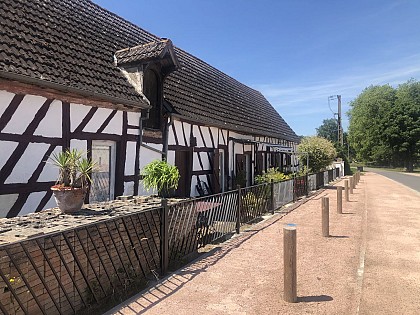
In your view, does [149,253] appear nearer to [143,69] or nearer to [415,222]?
[143,69]

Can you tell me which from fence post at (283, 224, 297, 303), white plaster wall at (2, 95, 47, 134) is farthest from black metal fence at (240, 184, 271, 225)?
white plaster wall at (2, 95, 47, 134)

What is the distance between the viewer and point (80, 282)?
3703 millimetres

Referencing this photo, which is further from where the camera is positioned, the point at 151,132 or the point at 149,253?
the point at 151,132

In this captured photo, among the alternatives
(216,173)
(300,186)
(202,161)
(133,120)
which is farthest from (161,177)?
(300,186)

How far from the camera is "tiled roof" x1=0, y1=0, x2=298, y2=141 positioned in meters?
6.20

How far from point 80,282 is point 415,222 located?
922 cm

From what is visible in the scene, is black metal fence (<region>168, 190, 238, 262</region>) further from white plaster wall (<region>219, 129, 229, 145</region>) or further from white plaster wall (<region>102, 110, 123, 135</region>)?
white plaster wall (<region>219, 129, 229, 145</region>)

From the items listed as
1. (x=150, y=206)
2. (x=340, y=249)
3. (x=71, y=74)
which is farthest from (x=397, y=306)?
(x=71, y=74)

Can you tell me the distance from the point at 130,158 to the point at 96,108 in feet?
5.22

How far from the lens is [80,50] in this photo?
779cm

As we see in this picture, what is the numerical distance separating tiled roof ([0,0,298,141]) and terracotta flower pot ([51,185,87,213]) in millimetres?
2386

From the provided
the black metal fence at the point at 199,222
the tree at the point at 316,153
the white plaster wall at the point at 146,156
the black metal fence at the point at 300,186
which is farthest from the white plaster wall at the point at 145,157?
the tree at the point at 316,153

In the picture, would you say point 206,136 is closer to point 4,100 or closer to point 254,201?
point 254,201

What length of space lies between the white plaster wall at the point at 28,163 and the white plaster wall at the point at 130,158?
2.26 meters
